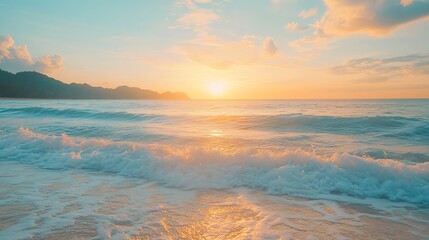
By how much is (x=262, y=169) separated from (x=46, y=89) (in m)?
134

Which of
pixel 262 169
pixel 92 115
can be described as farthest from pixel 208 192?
pixel 92 115

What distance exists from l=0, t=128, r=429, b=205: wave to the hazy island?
10331cm

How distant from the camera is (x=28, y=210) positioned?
4.92 meters

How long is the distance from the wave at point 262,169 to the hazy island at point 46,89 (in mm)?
103308

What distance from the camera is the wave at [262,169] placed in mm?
6305

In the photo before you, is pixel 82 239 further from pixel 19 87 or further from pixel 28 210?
pixel 19 87

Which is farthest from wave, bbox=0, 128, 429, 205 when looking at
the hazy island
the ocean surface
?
the hazy island

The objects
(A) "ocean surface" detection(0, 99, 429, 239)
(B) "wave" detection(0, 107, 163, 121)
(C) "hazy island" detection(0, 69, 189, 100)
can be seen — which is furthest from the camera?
(C) "hazy island" detection(0, 69, 189, 100)

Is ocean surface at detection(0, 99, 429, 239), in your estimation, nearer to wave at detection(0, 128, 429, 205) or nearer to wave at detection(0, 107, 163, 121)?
wave at detection(0, 128, 429, 205)

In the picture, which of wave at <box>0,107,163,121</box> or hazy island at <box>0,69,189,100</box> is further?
hazy island at <box>0,69,189,100</box>

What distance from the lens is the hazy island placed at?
92.1m

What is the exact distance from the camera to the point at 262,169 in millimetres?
7480

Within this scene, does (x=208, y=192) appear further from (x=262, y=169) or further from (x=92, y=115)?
(x=92, y=115)

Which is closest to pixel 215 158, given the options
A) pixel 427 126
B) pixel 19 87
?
pixel 427 126
